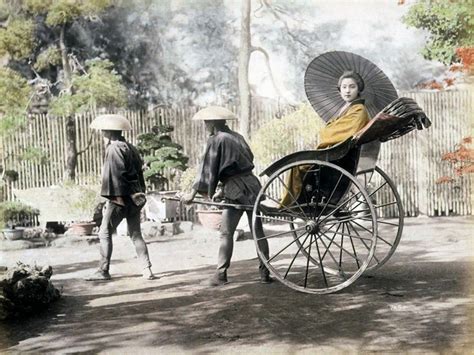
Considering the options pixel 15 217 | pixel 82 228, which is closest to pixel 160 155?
pixel 82 228

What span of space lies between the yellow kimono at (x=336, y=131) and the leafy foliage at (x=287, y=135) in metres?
0.43

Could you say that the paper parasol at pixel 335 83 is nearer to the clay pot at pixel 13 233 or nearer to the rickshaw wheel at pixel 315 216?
the rickshaw wheel at pixel 315 216

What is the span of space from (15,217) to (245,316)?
191 centimetres

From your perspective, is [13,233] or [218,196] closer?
[13,233]

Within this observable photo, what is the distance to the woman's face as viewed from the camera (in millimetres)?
3963

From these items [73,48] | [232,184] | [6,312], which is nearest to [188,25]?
[73,48]

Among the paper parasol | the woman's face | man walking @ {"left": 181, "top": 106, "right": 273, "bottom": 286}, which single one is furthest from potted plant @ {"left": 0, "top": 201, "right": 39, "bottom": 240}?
the woman's face

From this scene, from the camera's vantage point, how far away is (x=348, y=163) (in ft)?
12.7

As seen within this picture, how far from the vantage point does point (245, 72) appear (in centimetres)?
430

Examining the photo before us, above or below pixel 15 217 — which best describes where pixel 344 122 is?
above

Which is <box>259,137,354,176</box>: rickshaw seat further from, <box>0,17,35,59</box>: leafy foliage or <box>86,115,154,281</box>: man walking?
<box>0,17,35,59</box>: leafy foliage

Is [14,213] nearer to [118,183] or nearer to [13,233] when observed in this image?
[13,233]

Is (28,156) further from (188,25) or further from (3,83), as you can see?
(188,25)

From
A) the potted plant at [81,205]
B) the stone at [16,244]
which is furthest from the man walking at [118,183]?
the stone at [16,244]
